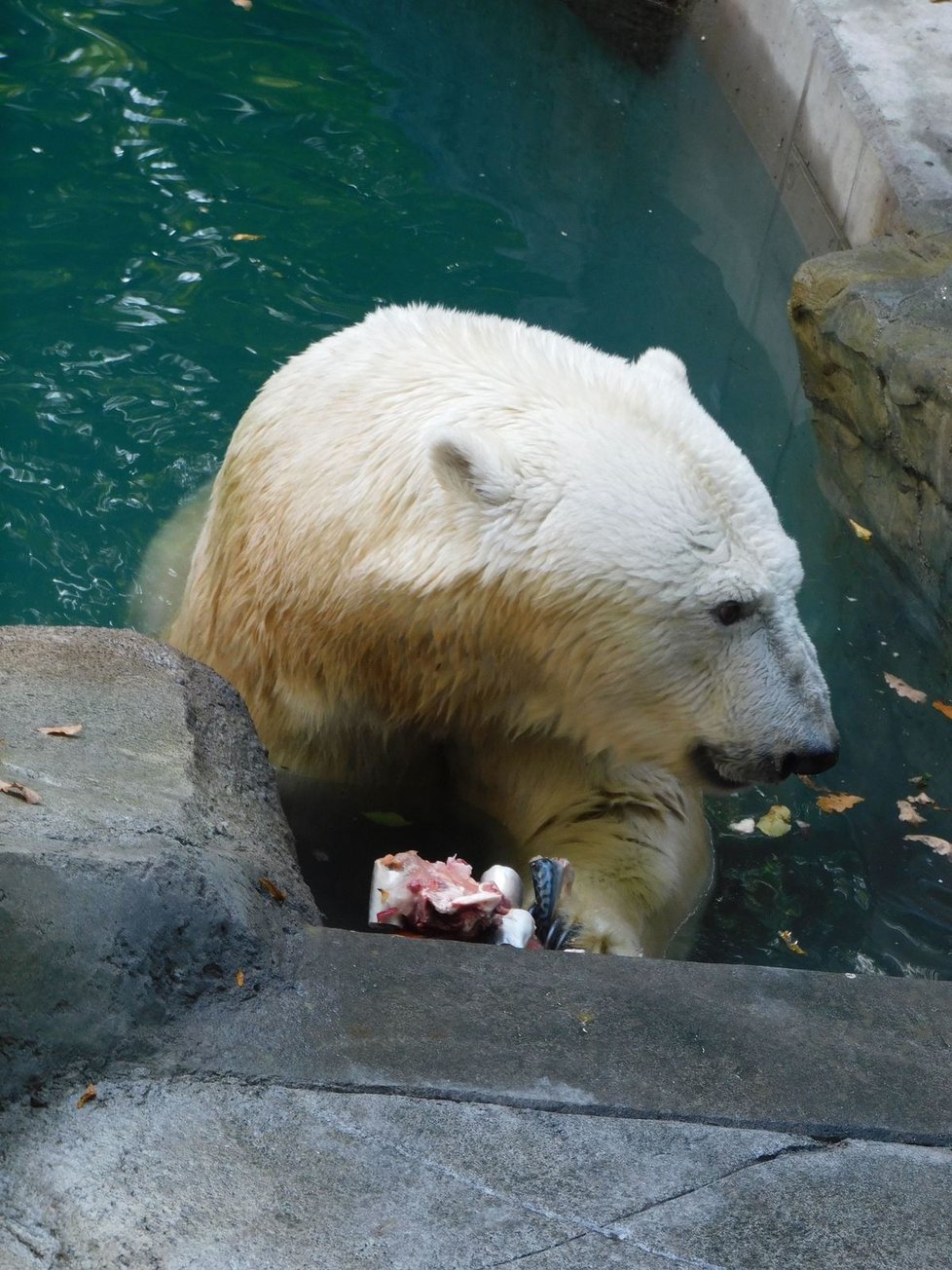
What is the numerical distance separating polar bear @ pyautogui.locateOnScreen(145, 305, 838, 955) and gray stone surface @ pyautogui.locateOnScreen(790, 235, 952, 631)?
1346 mm

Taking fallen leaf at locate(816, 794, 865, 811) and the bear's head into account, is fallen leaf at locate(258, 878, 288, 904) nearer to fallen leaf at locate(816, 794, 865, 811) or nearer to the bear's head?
the bear's head

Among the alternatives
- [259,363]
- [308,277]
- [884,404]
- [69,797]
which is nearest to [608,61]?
[308,277]

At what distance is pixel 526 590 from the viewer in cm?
286

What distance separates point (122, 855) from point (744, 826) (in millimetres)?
2370

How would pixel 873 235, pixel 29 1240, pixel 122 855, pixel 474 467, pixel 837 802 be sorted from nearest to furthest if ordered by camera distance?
1. pixel 29 1240
2. pixel 122 855
3. pixel 474 467
4. pixel 837 802
5. pixel 873 235

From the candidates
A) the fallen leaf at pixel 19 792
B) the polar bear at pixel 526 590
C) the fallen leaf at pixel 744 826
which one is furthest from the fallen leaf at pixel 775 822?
the fallen leaf at pixel 19 792

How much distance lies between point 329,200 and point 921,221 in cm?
281

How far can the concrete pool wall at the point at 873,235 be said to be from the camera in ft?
14.7

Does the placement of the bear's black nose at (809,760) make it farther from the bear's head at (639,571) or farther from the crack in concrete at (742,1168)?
the crack in concrete at (742,1168)

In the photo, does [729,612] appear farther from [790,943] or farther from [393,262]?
[393,262]

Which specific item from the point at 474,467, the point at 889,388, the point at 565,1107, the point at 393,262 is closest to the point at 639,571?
the point at 474,467

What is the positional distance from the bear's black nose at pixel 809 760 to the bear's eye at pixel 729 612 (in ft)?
0.99

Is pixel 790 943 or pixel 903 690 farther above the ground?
pixel 903 690

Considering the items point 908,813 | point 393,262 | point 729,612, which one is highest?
point 729,612
